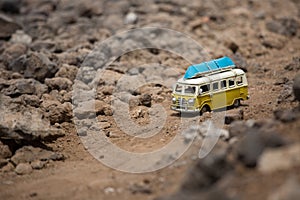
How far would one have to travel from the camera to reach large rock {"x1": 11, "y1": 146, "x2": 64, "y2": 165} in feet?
46.9

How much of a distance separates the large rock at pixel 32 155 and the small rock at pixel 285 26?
17.7 metres

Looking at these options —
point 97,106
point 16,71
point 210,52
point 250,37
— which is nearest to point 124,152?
point 97,106

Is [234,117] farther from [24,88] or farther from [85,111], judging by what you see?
[24,88]

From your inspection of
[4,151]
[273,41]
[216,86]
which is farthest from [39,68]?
[273,41]

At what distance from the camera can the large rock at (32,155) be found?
14297 millimetres

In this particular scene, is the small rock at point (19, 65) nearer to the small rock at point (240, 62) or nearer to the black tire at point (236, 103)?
the black tire at point (236, 103)

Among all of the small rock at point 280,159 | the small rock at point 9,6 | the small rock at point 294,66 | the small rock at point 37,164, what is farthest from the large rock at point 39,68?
the small rock at point 9,6

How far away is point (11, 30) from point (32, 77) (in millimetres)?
9205

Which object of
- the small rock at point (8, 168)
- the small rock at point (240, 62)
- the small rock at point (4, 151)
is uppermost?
the small rock at point (240, 62)

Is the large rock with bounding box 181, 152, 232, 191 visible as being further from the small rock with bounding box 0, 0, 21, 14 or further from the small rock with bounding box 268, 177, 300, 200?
the small rock with bounding box 0, 0, 21, 14

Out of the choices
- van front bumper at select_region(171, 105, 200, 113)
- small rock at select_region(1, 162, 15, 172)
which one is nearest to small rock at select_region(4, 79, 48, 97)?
small rock at select_region(1, 162, 15, 172)

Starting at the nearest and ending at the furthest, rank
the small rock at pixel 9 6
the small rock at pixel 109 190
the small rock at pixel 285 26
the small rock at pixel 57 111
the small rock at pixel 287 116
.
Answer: the small rock at pixel 287 116 < the small rock at pixel 109 190 < the small rock at pixel 57 111 < the small rock at pixel 285 26 < the small rock at pixel 9 6

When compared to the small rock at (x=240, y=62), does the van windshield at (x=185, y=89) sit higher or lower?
lower

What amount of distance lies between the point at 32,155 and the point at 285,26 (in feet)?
62.6
